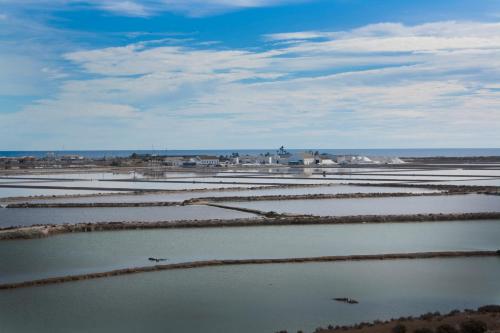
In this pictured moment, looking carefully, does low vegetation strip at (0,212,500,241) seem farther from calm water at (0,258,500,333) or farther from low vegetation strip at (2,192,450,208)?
low vegetation strip at (2,192,450,208)

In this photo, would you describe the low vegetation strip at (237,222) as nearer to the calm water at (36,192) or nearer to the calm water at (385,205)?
the calm water at (385,205)

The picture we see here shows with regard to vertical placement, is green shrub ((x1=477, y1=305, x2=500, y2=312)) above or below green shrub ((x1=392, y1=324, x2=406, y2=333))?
below

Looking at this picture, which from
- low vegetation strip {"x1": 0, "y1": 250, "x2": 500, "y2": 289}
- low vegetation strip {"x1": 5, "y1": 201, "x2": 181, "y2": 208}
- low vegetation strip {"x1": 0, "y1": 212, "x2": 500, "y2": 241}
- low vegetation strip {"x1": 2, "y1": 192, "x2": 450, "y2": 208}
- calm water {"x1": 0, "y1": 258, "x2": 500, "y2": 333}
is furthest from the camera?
low vegetation strip {"x1": 2, "y1": 192, "x2": 450, "y2": 208}

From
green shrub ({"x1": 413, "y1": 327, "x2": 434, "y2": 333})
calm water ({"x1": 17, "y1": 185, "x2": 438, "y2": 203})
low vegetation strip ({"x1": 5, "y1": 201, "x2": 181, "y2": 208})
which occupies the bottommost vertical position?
green shrub ({"x1": 413, "y1": 327, "x2": 434, "y2": 333})

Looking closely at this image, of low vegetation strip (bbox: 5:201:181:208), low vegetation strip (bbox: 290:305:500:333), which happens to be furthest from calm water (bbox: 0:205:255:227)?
low vegetation strip (bbox: 290:305:500:333)

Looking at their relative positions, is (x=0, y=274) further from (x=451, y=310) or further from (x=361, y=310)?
(x=451, y=310)

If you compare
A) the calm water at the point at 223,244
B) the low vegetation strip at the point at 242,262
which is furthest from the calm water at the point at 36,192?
the low vegetation strip at the point at 242,262
